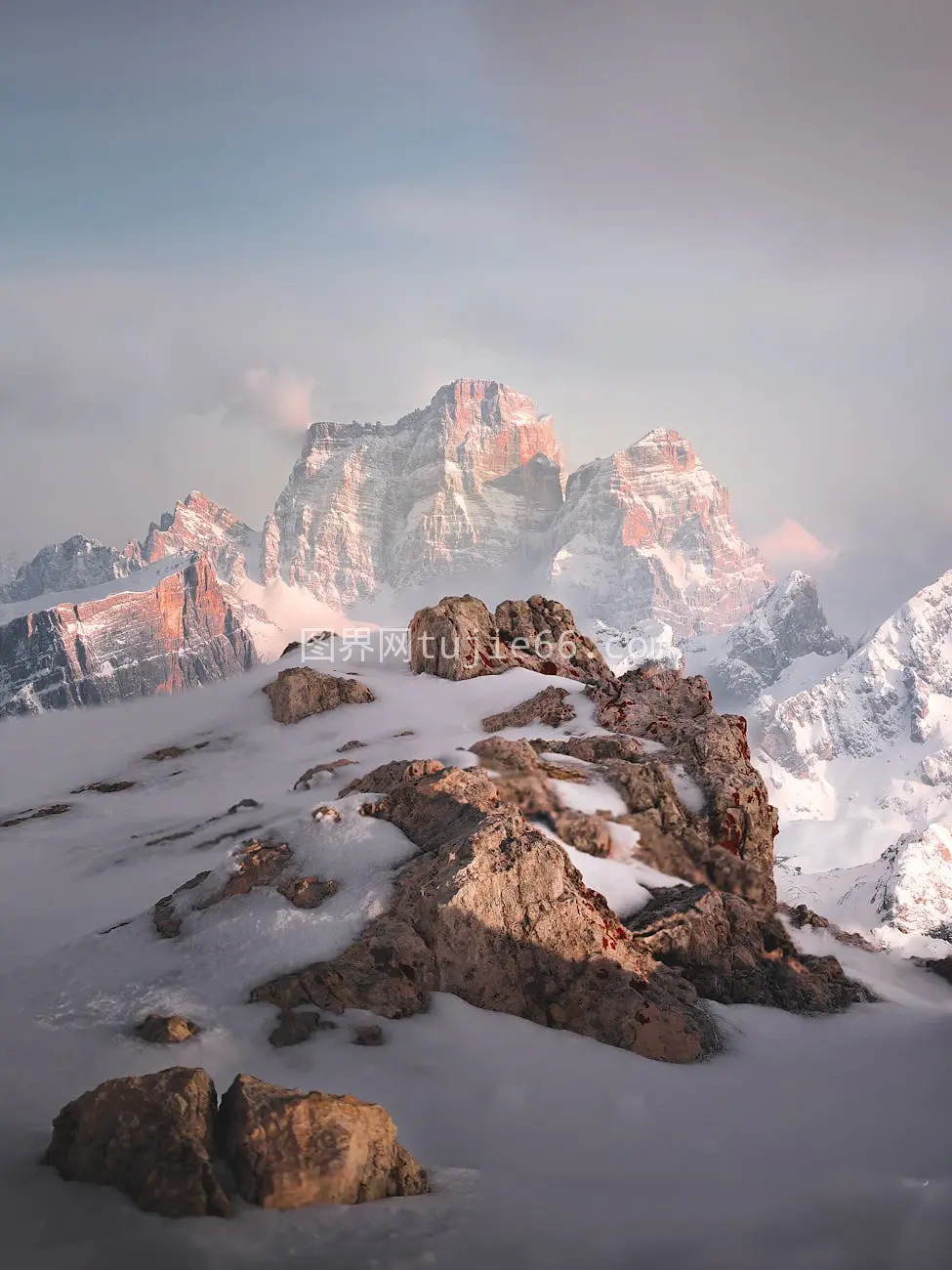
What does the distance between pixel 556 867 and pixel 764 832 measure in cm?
812

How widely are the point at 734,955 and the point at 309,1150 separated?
8.42 m

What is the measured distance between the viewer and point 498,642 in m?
31.2

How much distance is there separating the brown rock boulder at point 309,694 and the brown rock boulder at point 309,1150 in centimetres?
2125

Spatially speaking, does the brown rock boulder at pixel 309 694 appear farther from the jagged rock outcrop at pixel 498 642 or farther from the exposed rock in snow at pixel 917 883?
the exposed rock in snow at pixel 917 883

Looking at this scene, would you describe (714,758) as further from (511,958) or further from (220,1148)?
(220,1148)

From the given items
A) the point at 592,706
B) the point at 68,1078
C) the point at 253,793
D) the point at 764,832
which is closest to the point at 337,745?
the point at 253,793

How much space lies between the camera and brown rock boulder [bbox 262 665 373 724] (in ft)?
86.5

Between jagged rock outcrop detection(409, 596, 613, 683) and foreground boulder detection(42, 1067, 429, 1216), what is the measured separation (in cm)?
2312

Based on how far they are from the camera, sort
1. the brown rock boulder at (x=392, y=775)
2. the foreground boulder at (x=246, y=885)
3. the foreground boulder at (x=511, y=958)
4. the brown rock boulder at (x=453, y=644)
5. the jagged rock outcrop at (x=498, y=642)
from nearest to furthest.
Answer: the foreground boulder at (x=511, y=958) < the foreground boulder at (x=246, y=885) < the brown rock boulder at (x=392, y=775) < the brown rock boulder at (x=453, y=644) < the jagged rock outcrop at (x=498, y=642)

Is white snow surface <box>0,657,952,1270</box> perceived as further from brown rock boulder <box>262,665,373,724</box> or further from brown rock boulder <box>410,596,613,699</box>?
brown rock boulder <box>410,596,613,699</box>

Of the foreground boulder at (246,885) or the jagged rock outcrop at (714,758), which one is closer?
the foreground boulder at (246,885)

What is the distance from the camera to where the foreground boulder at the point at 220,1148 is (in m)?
4.84

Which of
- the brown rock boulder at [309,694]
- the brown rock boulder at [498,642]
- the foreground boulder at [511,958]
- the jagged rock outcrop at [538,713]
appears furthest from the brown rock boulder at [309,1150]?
the brown rock boulder at [498,642]

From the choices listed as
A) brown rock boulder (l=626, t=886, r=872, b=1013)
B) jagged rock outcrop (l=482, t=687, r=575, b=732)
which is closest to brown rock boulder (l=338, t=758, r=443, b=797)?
brown rock boulder (l=626, t=886, r=872, b=1013)
